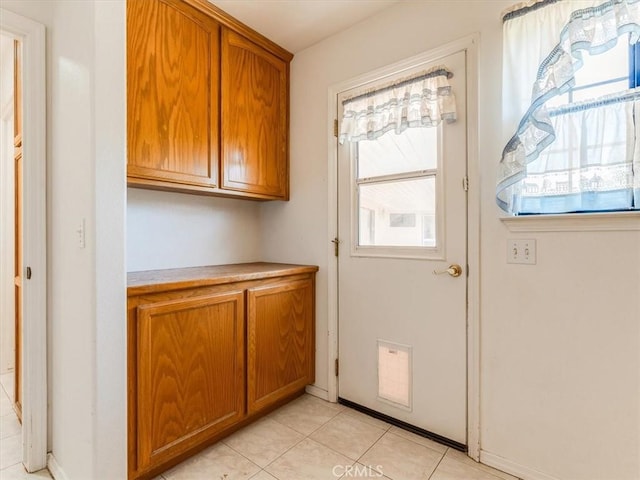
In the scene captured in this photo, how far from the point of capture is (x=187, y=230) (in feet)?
7.45

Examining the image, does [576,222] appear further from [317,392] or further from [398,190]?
[317,392]

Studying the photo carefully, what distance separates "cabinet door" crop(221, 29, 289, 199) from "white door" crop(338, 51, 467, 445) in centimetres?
52

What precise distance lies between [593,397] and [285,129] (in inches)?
93.6

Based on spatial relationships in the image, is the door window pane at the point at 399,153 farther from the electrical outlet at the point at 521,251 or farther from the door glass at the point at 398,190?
the electrical outlet at the point at 521,251

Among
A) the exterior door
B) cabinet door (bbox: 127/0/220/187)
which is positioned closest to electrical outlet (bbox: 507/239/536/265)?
cabinet door (bbox: 127/0/220/187)

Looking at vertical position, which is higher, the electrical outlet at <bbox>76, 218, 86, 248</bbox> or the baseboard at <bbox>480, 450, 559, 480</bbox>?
the electrical outlet at <bbox>76, 218, 86, 248</bbox>

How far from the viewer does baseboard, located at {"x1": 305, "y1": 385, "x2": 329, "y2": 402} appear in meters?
2.31

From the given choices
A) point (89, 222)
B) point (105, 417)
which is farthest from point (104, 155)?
point (105, 417)

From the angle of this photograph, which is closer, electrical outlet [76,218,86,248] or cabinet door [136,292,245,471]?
electrical outlet [76,218,86,248]

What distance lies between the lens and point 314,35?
227 cm

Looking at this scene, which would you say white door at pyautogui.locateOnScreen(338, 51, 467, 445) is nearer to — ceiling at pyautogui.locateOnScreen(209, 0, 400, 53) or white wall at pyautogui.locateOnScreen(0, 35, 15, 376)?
ceiling at pyautogui.locateOnScreen(209, 0, 400, 53)

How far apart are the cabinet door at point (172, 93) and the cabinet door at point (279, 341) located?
2.74ft

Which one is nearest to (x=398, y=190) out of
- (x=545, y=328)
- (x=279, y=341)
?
(x=545, y=328)

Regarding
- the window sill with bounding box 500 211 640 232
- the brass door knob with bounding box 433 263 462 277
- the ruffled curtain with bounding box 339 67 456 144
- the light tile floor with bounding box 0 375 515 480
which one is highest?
the ruffled curtain with bounding box 339 67 456 144
